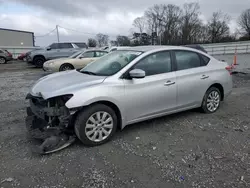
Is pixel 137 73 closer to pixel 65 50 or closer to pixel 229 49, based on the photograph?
pixel 65 50

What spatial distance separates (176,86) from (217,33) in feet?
207

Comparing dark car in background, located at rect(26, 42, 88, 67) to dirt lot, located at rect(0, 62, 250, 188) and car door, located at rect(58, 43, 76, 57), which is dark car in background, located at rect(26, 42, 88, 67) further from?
dirt lot, located at rect(0, 62, 250, 188)

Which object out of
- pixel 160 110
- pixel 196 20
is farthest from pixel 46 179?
pixel 196 20

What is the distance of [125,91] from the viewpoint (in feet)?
11.2

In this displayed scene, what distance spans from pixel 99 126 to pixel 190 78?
6.92 feet

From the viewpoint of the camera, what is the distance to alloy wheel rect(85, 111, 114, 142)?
A: 3.20m

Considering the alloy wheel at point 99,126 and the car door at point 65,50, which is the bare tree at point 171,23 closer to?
the car door at point 65,50

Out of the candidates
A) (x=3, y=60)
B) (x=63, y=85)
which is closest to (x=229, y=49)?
(x=3, y=60)

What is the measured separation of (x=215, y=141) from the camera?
3.46 meters

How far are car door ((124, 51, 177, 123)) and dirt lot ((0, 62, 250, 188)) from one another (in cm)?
41

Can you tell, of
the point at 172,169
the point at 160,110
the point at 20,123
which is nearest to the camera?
the point at 172,169

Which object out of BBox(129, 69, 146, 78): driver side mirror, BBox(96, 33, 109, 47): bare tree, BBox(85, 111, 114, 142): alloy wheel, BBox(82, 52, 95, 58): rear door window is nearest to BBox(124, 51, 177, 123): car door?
BBox(129, 69, 146, 78): driver side mirror

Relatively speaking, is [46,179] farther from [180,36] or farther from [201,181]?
[180,36]

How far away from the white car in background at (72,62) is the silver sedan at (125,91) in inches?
267
